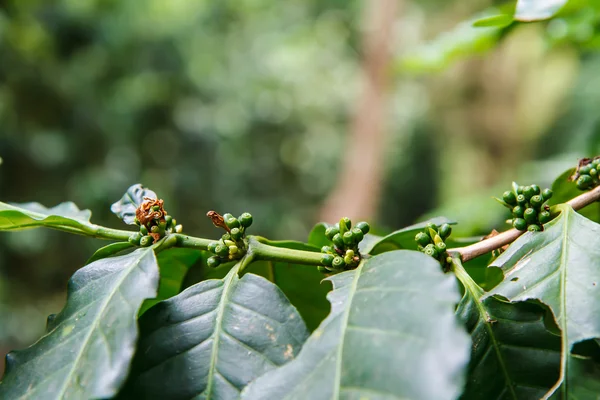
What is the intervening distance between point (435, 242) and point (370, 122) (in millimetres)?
4369

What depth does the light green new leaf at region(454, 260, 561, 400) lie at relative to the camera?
500 mm

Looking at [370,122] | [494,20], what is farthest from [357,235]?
[370,122]

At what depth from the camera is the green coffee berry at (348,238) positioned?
1.85 ft

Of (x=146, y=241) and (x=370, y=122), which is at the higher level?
(x=146, y=241)

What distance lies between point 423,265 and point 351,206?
4.30m

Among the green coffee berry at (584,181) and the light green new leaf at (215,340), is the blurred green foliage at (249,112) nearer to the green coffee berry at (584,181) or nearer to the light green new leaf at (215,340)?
the green coffee berry at (584,181)

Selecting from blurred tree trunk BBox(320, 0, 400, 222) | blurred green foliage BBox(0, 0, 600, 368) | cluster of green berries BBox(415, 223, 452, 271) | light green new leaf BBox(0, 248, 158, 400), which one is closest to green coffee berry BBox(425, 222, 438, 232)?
cluster of green berries BBox(415, 223, 452, 271)

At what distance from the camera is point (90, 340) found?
0.49m

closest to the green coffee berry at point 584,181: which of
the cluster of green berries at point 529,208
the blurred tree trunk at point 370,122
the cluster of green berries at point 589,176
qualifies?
the cluster of green berries at point 589,176

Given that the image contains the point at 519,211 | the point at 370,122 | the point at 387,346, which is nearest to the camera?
the point at 387,346

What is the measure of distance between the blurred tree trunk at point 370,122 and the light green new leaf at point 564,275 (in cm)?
412

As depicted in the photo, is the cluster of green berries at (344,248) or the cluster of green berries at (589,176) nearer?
the cluster of green berries at (344,248)

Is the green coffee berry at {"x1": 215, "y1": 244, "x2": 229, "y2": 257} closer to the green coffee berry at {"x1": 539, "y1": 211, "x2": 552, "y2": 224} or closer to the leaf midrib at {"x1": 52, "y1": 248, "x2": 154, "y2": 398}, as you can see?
the leaf midrib at {"x1": 52, "y1": 248, "x2": 154, "y2": 398}

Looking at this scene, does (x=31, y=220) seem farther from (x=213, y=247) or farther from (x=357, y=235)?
(x=357, y=235)
